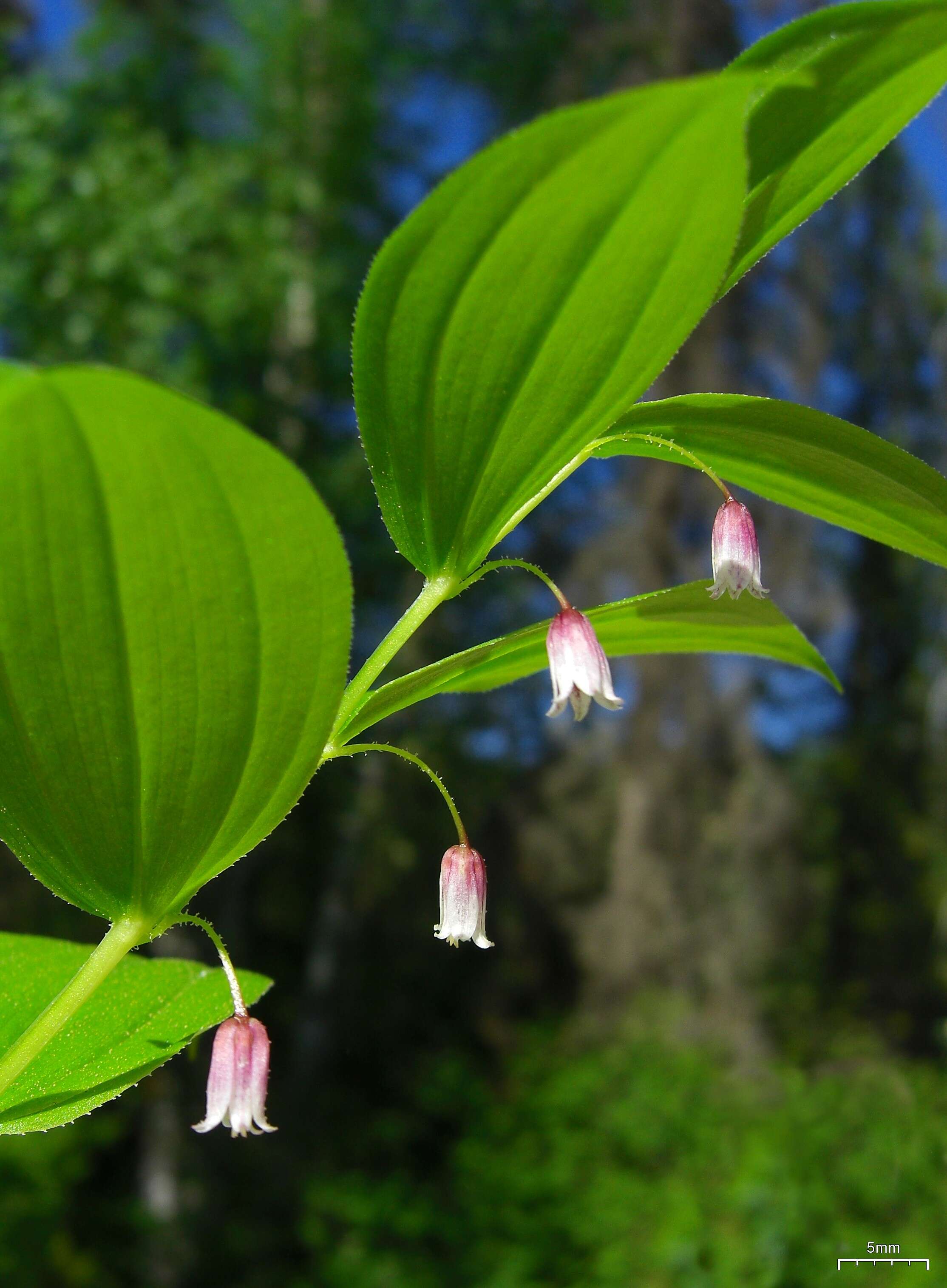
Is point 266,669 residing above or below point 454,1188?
below

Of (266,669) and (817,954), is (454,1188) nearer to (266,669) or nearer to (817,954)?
(817,954)

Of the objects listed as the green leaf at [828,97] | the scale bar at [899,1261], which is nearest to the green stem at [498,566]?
the green leaf at [828,97]

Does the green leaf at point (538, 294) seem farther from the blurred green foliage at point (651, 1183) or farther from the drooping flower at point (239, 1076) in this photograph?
the blurred green foliage at point (651, 1183)

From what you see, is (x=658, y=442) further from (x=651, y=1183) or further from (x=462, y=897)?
(x=651, y=1183)

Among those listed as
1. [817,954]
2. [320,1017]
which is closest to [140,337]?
[320,1017]

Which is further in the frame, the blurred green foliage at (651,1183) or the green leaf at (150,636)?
the blurred green foliage at (651,1183)

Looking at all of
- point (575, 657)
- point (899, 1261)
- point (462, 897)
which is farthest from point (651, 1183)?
point (575, 657)
